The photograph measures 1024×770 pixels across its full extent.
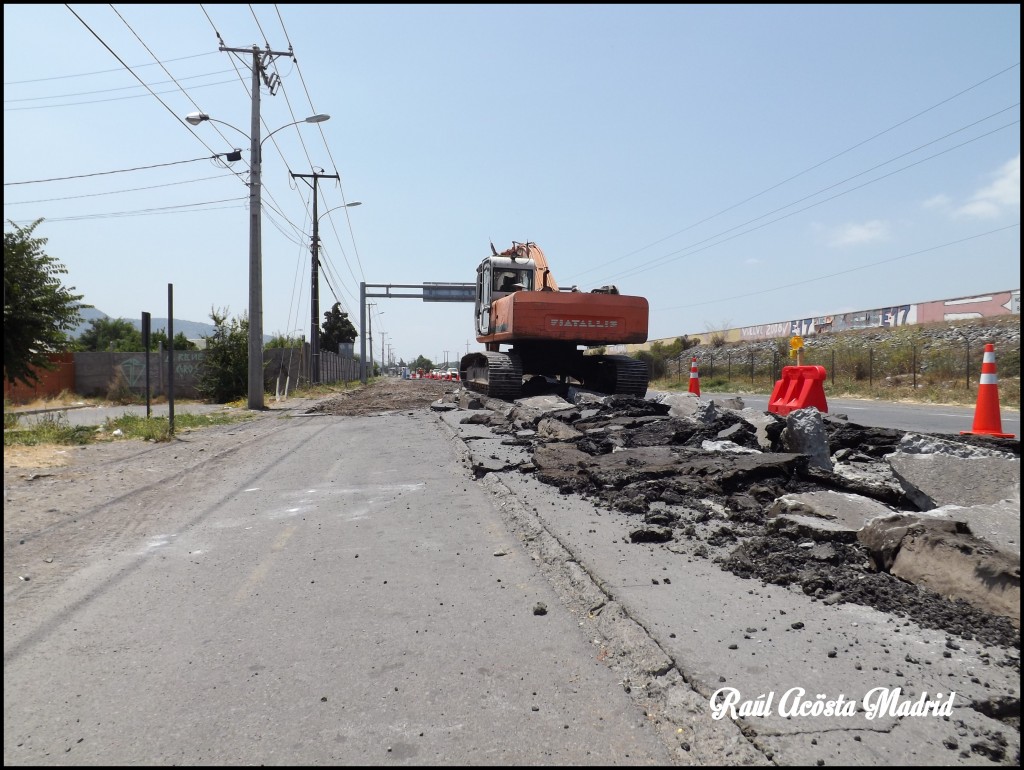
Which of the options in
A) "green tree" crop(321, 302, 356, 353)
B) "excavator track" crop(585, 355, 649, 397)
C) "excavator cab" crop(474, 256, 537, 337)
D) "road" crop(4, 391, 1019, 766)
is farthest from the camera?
"green tree" crop(321, 302, 356, 353)

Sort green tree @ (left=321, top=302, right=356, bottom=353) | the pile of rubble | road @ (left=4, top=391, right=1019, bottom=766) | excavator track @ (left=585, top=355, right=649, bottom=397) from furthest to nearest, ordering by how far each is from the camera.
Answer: green tree @ (left=321, top=302, right=356, bottom=353) → excavator track @ (left=585, top=355, right=649, bottom=397) → the pile of rubble → road @ (left=4, top=391, right=1019, bottom=766)

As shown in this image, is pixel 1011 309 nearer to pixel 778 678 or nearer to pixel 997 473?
pixel 997 473

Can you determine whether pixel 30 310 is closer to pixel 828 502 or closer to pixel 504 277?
pixel 828 502

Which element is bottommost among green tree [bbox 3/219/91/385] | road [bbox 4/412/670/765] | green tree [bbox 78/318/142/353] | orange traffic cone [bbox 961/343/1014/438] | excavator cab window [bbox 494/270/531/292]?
road [bbox 4/412/670/765]

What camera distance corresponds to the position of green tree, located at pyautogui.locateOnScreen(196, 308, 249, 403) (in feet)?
79.8

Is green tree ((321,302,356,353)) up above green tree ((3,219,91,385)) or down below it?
above

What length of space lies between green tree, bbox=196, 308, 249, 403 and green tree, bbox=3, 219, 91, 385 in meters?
13.3

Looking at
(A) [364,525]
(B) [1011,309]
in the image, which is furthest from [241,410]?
(B) [1011,309]

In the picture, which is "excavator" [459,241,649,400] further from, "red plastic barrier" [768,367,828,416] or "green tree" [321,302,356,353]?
"green tree" [321,302,356,353]
